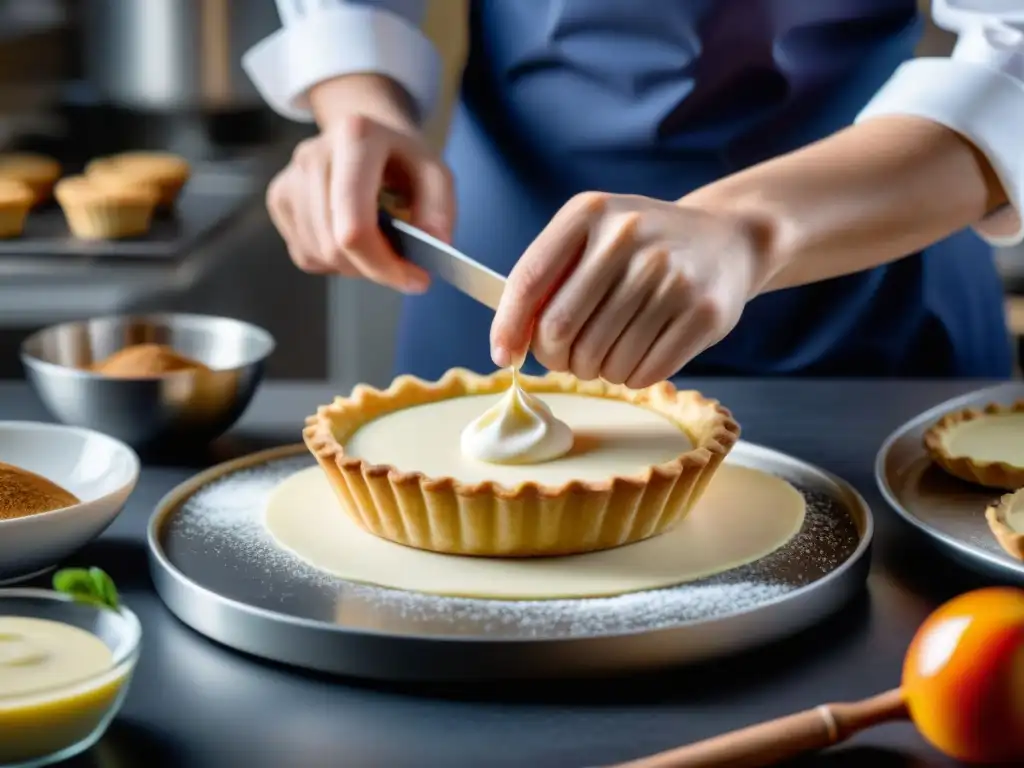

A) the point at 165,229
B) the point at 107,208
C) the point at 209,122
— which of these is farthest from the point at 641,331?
the point at 209,122

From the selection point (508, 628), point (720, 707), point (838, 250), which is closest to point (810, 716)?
point (720, 707)

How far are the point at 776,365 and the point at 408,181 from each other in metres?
0.57

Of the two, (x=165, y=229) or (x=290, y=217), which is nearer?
(x=290, y=217)

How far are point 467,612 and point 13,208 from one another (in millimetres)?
1901

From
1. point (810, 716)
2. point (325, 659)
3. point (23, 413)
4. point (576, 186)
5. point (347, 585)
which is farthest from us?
point (576, 186)

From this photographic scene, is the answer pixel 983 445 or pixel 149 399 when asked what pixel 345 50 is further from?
pixel 983 445

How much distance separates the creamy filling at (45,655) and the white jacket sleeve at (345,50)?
928 mm

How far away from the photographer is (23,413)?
1.43m

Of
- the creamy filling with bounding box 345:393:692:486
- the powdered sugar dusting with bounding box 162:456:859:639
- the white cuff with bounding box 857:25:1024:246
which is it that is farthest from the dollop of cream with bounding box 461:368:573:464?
the white cuff with bounding box 857:25:1024:246

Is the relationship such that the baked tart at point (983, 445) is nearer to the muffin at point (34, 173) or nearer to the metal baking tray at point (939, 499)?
the metal baking tray at point (939, 499)

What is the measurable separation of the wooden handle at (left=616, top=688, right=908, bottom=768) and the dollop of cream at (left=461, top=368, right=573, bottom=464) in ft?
1.18

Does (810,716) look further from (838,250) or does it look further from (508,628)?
(838,250)

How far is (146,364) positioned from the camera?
4.31 feet

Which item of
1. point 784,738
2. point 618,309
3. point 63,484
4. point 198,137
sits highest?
point 618,309
